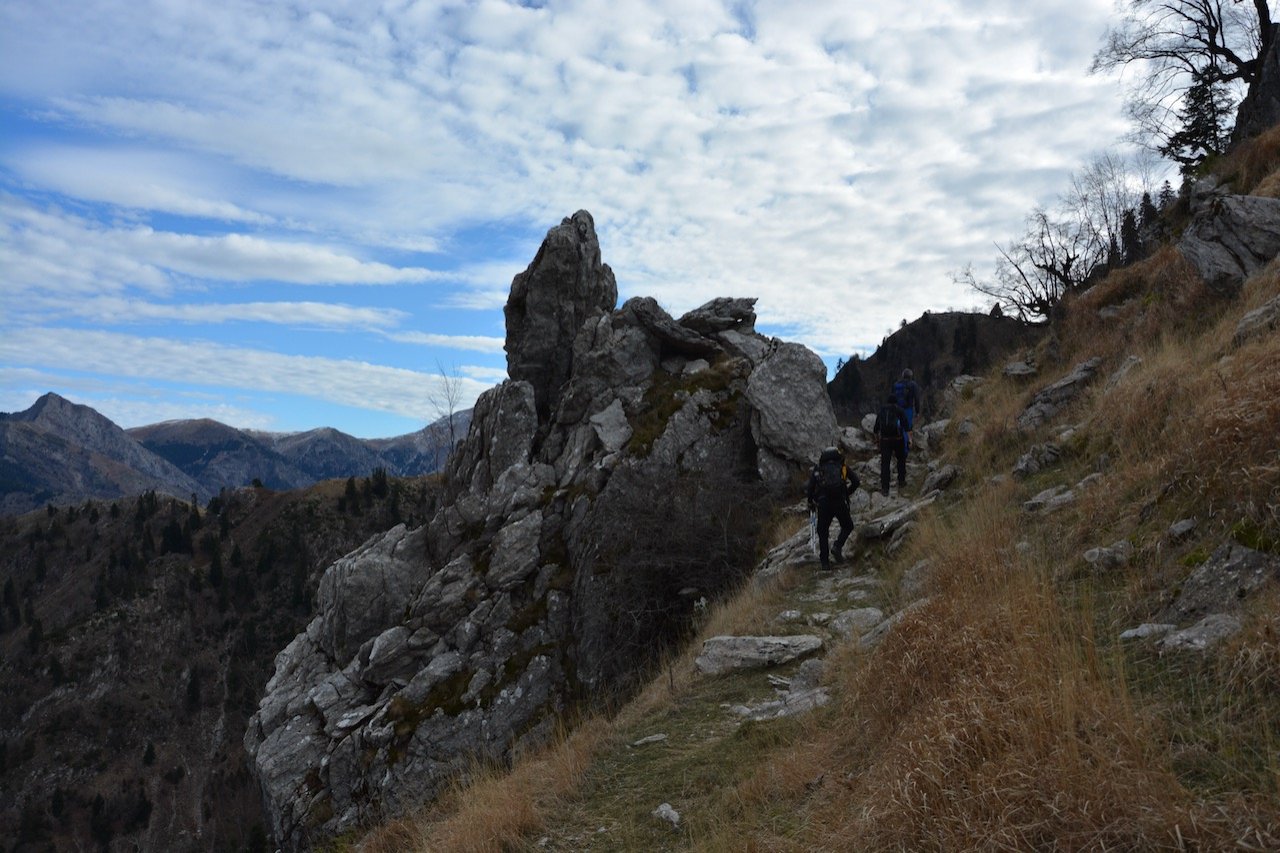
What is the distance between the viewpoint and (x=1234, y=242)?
1398 centimetres

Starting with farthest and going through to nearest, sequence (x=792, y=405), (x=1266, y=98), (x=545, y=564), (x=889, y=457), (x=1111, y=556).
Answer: (x=1266, y=98) → (x=792, y=405) → (x=545, y=564) → (x=889, y=457) → (x=1111, y=556)

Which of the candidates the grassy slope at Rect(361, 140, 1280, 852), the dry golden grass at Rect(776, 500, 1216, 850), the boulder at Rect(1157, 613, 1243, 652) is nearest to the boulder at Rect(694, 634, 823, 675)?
the grassy slope at Rect(361, 140, 1280, 852)

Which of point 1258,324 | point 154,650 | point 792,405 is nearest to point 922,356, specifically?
point 792,405

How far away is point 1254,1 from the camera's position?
24188mm

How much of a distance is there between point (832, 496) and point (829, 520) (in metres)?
0.45

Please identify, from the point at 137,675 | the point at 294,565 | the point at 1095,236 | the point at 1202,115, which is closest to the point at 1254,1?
the point at 1202,115

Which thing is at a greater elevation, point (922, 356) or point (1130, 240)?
point (922, 356)

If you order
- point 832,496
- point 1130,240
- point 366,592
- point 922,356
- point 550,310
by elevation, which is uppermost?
point 922,356

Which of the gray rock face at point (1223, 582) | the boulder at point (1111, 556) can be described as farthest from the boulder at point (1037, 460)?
the gray rock face at point (1223, 582)

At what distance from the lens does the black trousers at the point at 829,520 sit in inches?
483

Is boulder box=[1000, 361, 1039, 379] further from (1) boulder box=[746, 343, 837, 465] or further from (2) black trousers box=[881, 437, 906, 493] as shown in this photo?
(2) black trousers box=[881, 437, 906, 493]

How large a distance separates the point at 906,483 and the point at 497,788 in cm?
1271

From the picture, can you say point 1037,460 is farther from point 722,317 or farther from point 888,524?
point 722,317

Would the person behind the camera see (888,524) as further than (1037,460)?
Yes
